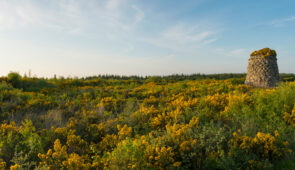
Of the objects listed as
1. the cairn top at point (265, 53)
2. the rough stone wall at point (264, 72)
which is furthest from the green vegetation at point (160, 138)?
the cairn top at point (265, 53)

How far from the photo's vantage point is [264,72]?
11.0 metres

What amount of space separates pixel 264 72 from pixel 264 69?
0.61ft

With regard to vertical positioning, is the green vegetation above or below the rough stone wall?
below

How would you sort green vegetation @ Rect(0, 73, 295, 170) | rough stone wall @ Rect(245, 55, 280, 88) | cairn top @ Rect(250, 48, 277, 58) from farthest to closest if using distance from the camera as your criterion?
cairn top @ Rect(250, 48, 277, 58) < rough stone wall @ Rect(245, 55, 280, 88) < green vegetation @ Rect(0, 73, 295, 170)

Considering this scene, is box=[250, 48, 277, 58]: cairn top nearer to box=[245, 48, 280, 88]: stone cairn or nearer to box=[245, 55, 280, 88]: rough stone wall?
box=[245, 48, 280, 88]: stone cairn

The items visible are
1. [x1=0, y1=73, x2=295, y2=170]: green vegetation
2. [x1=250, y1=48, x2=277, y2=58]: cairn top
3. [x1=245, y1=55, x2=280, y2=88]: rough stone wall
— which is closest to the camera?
[x1=0, y1=73, x2=295, y2=170]: green vegetation

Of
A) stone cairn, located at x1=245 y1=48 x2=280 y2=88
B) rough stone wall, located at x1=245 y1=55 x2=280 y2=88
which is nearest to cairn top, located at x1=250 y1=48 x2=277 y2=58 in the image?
stone cairn, located at x1=245 y1=48 x2=280 y2=88

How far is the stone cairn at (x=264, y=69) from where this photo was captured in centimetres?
1086

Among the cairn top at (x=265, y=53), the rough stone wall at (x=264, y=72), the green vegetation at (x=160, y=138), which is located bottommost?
the green vegetation at (x=160, y=138)

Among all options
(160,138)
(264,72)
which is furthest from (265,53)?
(160,138)

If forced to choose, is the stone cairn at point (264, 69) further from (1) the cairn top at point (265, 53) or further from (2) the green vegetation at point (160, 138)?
(2) the green vegetation at point (160, 138)

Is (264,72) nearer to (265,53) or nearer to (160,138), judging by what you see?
(265,53)

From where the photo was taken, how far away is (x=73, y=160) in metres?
3.02

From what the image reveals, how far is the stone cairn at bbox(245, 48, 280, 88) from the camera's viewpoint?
1086 centimetres
